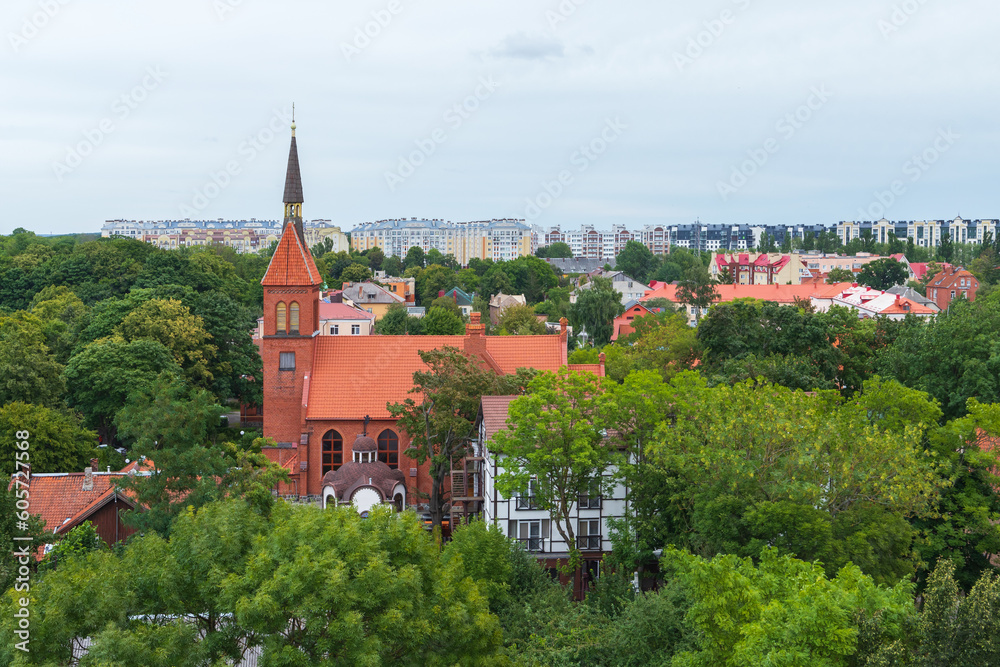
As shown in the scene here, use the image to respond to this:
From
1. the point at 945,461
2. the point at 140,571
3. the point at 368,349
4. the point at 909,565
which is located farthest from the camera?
the point at 368,349

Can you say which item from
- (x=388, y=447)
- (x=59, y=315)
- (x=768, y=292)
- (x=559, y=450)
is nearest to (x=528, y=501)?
(x=559, y=450)

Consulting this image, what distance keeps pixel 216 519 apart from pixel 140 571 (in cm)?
186

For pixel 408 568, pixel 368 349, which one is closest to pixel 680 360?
pixel 368 349

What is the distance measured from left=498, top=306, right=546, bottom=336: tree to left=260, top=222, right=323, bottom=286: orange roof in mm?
37642

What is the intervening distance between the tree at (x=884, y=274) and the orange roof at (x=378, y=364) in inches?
4063

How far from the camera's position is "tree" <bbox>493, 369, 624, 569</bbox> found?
99.0ft

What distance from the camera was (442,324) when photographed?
266ft

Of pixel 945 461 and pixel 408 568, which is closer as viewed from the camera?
pixel 408 568

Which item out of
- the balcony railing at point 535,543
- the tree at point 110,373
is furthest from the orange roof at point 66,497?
the balcony railing at point 535,543

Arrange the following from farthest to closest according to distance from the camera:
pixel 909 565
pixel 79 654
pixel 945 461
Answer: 1. pixel 945 461
2. pixel 909 565
3. pixel 79 654

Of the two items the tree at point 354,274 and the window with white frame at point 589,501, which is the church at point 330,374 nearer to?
the window with white frame at point 589,501

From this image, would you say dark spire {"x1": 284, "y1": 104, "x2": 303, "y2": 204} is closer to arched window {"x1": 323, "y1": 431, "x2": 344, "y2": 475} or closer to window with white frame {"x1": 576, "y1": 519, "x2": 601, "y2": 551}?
arched window {"x1": 323, "y1": 431, "x2": 344, "y2": 475}

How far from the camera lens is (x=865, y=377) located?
47062 millimetres

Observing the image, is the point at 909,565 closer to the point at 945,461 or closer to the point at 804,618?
the point at 945,461
